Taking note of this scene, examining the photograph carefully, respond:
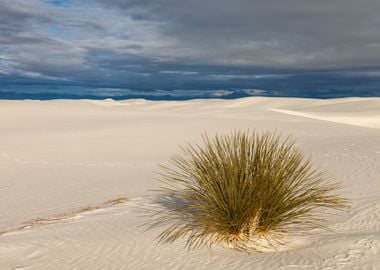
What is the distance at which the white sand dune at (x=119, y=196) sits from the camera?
544 centimetres

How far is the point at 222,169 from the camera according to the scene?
5867mm

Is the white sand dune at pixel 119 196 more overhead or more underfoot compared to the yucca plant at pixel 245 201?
more underfoot

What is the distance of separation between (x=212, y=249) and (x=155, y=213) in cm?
211

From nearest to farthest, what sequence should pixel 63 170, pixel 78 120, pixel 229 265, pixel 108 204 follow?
1. pixel 229 265
2. pixel 108 204
3. pixel 63 170
4. pixel 78 120

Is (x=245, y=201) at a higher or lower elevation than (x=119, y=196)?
higher

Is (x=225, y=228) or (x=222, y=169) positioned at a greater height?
(x=222, y=169)

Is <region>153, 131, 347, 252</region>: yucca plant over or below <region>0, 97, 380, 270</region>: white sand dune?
over

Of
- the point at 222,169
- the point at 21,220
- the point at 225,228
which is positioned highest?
the point at 222,169

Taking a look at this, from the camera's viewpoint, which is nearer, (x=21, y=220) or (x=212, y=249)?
(x=212, y=249)

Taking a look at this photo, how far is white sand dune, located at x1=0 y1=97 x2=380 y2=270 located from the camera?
5.44 m

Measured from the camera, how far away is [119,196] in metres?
9.66

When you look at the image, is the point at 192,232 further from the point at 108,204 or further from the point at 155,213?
the point at 108,204

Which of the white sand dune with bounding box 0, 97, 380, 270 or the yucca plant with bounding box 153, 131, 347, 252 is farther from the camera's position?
the yucca plant with bounding box 153, 131, 347, 252

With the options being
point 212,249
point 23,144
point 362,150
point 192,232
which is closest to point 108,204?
point 192,232
